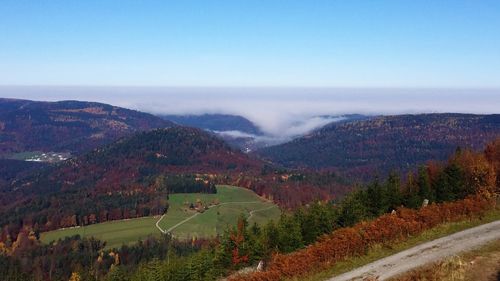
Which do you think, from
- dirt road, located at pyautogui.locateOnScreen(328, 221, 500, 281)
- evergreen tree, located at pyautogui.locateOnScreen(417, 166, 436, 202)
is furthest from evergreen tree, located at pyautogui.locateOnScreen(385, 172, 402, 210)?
dirt road, located at pyautogui.locateOnScreen(328, 221, 500, 281)

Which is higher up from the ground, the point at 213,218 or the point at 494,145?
the point at 494,145

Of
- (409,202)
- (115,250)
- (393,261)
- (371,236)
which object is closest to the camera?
(393,261)

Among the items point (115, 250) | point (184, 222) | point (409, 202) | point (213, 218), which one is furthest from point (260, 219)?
point (409, 202)

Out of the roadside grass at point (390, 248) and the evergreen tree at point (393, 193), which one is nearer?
the roadside grass at point (390, 248)

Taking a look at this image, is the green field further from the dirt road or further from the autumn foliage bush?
the dirt road

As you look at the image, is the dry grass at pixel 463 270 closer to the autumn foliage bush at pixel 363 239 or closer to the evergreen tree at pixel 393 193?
the autumn foliage bush at pixel 363 239

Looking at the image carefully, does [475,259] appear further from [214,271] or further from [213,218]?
[213,218]

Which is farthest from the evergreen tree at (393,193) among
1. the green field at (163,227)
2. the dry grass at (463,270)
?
the green field at (163,227)
